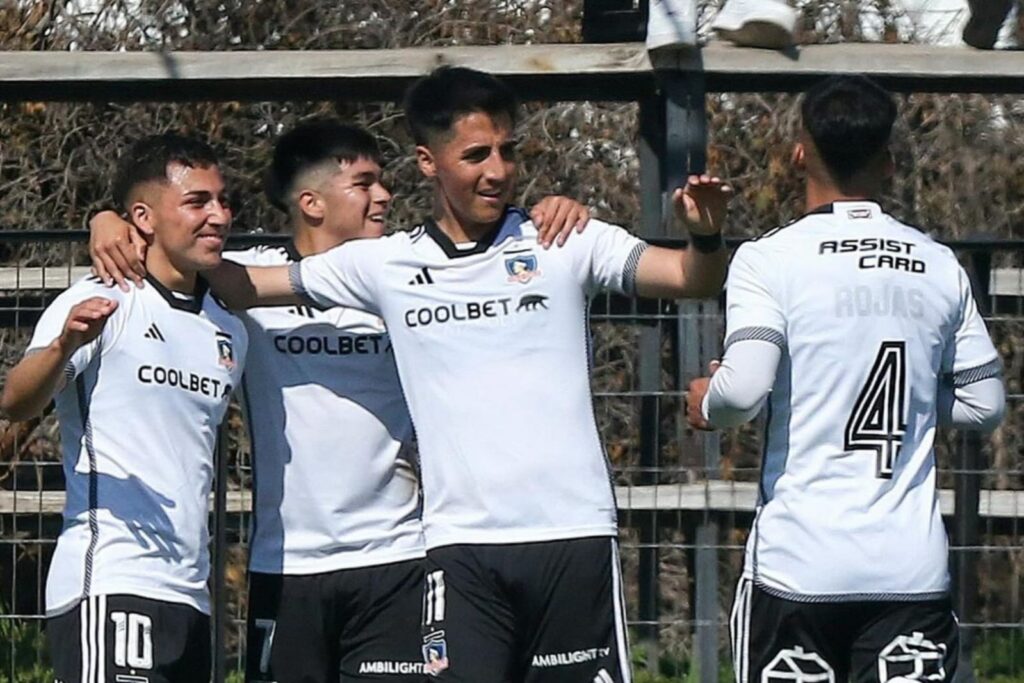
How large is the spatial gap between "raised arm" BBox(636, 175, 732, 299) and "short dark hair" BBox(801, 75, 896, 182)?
0.90 feet

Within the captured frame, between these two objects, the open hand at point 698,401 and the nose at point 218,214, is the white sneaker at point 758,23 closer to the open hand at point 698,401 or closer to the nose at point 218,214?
the open hand at point 698,401

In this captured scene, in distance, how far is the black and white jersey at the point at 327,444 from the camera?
5684 mm

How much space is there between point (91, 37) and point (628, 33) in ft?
13.6

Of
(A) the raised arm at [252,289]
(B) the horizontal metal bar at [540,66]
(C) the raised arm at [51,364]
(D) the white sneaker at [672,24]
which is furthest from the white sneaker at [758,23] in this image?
(C) the raised arm at [51,364]

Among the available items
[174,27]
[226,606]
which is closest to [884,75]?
[226,606]

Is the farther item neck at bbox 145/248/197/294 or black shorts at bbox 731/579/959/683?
neck at bbox 145/248/197/294

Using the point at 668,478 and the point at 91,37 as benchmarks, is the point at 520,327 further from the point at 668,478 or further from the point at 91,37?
the point at 91,37

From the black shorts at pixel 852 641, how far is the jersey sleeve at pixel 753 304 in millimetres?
629

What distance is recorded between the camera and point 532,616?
16.8ft

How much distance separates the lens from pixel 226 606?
7160mm

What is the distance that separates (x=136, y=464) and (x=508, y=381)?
3.15ft

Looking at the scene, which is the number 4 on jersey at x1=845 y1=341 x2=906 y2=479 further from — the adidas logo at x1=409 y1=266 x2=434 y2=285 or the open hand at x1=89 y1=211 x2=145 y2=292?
the open hand at x1=89 y1=211 x2=145 y2=292

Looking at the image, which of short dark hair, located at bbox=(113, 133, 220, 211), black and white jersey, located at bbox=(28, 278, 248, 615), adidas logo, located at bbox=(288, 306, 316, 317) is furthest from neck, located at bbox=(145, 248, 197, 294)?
adidas logo, located at bbox=(288, 306, 316, 317)

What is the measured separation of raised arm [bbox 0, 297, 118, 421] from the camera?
4.93 meters
